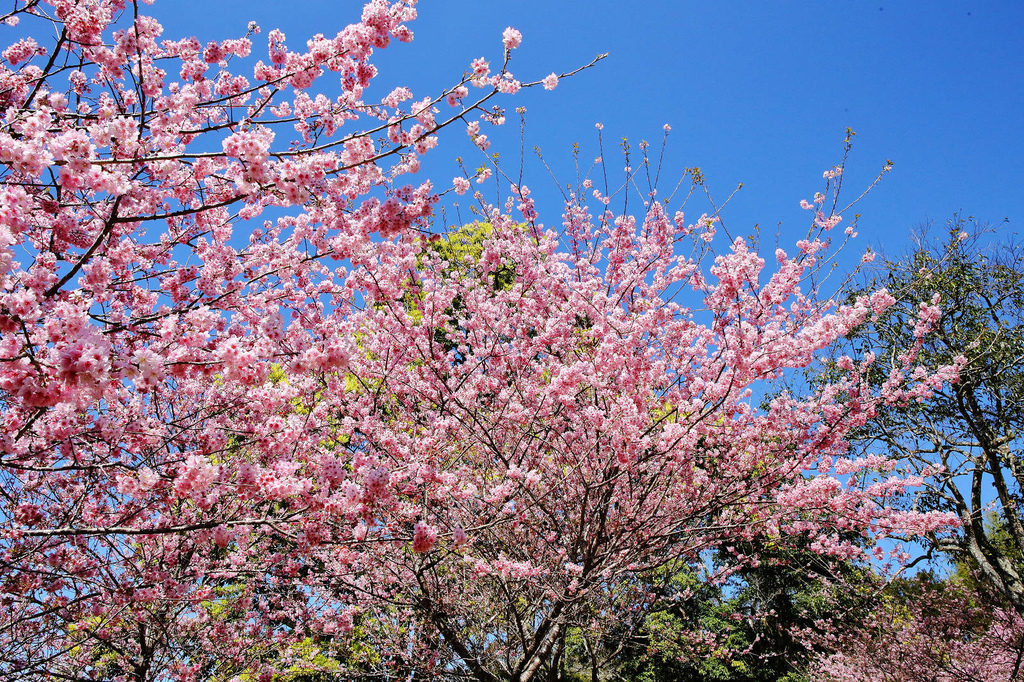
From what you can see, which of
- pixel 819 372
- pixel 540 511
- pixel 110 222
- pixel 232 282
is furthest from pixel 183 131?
pixel 819 372

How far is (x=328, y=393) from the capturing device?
5746mm

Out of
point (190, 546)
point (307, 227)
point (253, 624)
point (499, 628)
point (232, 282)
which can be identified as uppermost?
point (307, 227)

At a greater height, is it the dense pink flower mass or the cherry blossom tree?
the dense pink flower mass

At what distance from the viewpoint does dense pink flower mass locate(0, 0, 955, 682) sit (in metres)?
2.90

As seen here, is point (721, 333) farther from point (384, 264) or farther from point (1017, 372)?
point (1017, 372)

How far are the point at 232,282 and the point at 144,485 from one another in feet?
4.86

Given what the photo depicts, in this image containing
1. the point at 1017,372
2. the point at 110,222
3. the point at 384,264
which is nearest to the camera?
the point at 110,222

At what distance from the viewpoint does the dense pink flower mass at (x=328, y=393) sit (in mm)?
2904

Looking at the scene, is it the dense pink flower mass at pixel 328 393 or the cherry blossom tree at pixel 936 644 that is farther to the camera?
the cherry blossom tree at pixel 936 644

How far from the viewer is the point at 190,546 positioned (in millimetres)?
6086

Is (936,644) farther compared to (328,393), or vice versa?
(936,644)

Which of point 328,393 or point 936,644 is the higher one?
point 328,393

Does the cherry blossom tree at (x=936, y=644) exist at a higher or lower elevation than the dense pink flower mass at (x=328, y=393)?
lower

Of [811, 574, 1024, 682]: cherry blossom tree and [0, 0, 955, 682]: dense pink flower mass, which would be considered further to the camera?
[811, 574, 1024, 682]: cherry blossom tree
